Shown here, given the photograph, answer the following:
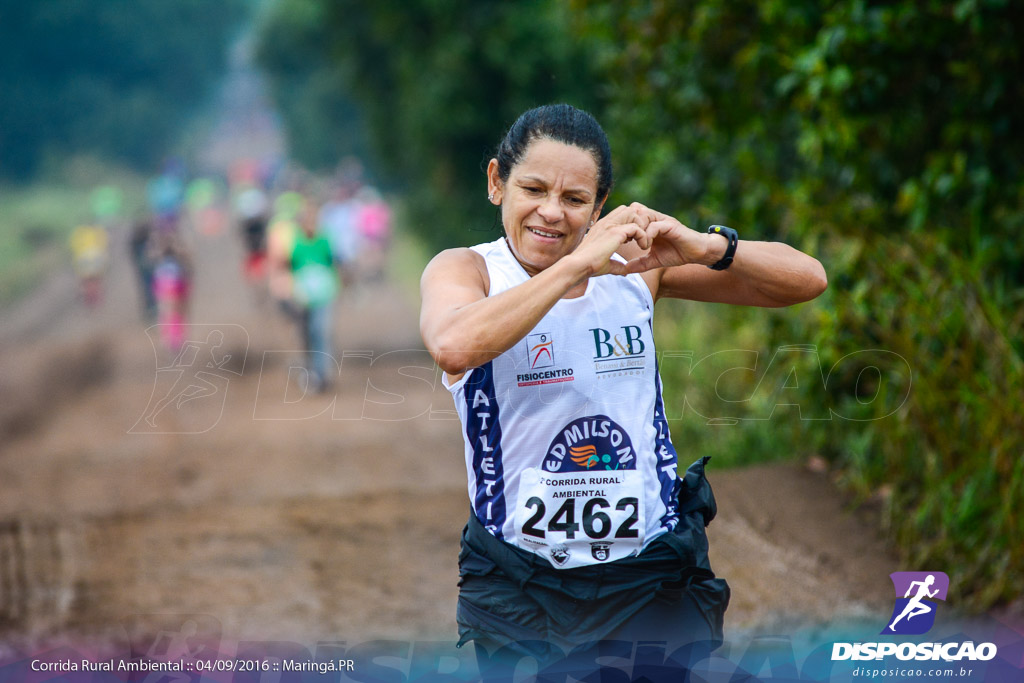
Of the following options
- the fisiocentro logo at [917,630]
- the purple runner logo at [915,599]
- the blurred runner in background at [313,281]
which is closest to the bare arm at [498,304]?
the fisiocentro logo at [917,630]

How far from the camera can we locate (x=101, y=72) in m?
44.5

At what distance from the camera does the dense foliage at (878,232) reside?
4.79 metres

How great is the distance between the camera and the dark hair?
8.11 feet

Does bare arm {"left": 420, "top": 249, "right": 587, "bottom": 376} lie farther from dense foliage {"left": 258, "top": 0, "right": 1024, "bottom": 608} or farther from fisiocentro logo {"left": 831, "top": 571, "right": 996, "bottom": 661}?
dense foliage {"left": 258, "top": 0, "right": 1024, "bottom": 608}

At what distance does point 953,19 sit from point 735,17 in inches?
64.3

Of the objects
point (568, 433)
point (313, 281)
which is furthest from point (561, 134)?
point (313, 281)

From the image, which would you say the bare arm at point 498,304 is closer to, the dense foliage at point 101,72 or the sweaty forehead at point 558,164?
the sweaty forehead at point 558,164

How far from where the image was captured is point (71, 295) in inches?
845

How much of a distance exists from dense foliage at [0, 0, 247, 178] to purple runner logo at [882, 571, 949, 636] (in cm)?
3956

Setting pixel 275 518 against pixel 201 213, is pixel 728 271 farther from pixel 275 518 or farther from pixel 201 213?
pixel 201 213

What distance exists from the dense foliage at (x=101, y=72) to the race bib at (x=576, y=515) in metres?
40.3

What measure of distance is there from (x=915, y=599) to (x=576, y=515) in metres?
2.46

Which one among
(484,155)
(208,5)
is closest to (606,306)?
(484,155)

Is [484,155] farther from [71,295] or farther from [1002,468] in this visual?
[71,295]
